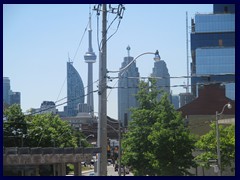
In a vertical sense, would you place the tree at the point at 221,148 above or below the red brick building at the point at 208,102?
below

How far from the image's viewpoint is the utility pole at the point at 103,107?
792 inches

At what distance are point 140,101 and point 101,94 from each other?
51.4 feet

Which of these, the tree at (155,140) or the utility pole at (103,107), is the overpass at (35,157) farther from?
the tree at (155,140)

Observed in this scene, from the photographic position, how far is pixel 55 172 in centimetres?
3447

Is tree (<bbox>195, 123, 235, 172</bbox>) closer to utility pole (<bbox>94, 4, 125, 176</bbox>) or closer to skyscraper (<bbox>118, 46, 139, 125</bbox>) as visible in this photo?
skyscraper (<bbox>118, 46, 139, 125</bbox>)

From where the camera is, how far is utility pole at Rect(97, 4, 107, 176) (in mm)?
20109

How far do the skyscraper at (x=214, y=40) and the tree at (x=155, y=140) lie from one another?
89.8 meters

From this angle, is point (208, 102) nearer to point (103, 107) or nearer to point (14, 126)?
point (14, 126)

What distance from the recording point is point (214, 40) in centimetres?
13400

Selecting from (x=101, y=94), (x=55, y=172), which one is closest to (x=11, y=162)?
(x=101, y=94)

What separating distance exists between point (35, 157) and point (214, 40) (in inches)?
4426

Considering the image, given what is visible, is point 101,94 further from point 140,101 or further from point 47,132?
point 47,132

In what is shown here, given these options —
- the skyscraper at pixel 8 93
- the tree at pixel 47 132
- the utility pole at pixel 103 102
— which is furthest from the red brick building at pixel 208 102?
the utility pole at pixel 103 102
